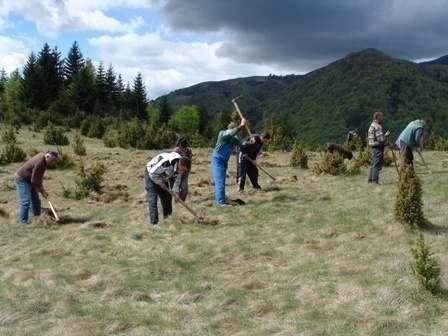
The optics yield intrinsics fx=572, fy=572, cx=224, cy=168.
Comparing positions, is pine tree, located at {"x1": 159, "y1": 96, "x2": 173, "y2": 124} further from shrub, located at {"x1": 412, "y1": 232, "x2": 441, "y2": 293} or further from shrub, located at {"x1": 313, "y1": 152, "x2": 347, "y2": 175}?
shrub, located at {"x1": 412, "y1": 232, "x2": 441, "y2": 293}

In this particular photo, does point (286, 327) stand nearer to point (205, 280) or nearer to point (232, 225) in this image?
point (205, 280)

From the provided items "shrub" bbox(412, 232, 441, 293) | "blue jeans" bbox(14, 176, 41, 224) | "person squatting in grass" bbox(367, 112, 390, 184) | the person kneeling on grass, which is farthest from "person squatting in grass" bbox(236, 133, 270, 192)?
"shrub" bbox(412, 232, 441, 293)

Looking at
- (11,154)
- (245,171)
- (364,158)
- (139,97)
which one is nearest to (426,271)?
(245,171)

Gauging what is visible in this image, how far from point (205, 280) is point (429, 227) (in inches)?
184

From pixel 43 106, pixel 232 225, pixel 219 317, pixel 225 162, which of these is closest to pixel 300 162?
pixel 225 162

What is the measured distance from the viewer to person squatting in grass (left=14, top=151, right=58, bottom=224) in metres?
13.8

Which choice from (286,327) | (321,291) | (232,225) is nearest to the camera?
(286,327)

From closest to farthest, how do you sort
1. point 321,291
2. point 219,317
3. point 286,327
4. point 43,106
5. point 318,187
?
point 286,327
point 219,317
point 321,291
point 318,187
point 43,106

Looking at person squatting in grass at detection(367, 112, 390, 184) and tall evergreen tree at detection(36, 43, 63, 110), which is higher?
tall evergreen tree at detection(36, 43, 63, 110)

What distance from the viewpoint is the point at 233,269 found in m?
10.0

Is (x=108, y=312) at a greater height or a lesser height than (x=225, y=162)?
lesser

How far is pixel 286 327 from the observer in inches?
291

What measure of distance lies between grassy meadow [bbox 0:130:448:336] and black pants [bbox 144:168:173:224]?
0.98ft

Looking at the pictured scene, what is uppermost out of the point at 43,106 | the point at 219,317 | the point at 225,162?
the point at 43,106
